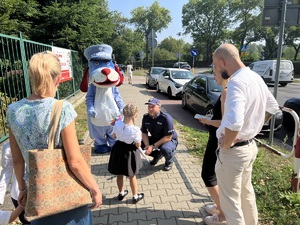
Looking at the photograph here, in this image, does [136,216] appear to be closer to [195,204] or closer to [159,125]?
[195,204]

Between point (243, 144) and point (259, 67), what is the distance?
67.4 ft

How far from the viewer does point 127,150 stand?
3357 mm

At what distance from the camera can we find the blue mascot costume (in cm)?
508

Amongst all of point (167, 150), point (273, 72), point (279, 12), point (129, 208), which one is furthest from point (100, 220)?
point (273, 72)

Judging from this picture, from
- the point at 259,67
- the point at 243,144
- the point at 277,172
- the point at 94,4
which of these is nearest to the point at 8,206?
the point at 243,144

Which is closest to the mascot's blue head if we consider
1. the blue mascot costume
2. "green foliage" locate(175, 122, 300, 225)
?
the blue mascot costume

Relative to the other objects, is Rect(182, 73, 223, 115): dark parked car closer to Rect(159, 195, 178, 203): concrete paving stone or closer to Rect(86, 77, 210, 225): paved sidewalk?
Rect(86, 77, 210, 225): paved sidewalk

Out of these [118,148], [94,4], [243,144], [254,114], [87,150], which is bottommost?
[118,148]

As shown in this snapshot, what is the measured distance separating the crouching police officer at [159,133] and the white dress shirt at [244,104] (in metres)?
2.05

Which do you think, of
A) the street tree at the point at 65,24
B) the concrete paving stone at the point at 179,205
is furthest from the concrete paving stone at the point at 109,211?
the street tree at the point at 65,24

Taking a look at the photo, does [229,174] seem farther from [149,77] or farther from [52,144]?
[149,77]

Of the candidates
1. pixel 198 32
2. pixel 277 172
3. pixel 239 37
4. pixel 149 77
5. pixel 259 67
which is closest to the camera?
pixel 277 172

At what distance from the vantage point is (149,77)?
62.7ft

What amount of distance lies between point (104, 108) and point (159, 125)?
4.61 feet
